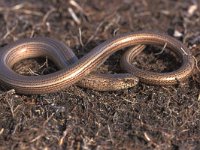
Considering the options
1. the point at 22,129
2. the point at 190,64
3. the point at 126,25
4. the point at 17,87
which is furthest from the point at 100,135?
the point at 126,25

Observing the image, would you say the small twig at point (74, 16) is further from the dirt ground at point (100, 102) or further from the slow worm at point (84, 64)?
the slow worm at point (84, 64)

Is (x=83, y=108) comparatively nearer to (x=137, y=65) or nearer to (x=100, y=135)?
(x=100, y=135)

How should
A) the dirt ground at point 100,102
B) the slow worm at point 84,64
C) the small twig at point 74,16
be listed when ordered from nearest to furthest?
the dirt ground at point 100,102, the slow worm at point 84,64, the small twig at point 74,16

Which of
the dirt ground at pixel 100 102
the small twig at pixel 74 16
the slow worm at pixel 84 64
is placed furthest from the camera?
the small twig at pixel 74 16

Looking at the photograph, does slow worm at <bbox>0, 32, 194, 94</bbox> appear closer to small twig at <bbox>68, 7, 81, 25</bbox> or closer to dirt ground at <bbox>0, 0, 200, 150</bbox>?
dirt ground at <bbox>0, 0, 200, 150</bbox>

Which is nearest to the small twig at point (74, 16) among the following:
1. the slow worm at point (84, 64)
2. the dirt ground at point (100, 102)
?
the dirt ground at point (100, 102)

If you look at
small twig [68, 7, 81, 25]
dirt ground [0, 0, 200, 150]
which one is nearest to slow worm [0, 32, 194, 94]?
dirt ground [0, 0, 200, 150]
